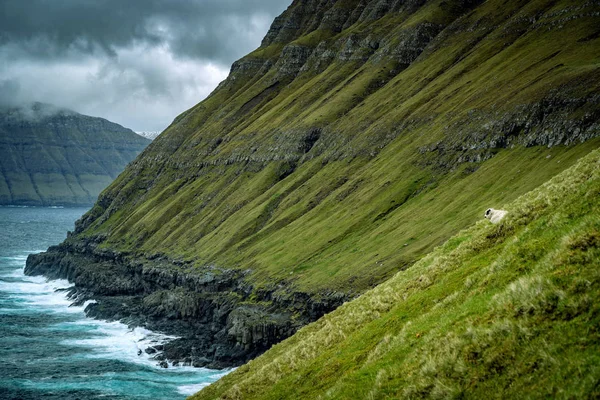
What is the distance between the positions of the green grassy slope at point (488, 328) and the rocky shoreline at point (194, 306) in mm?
63921

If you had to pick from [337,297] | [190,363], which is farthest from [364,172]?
[190,363]

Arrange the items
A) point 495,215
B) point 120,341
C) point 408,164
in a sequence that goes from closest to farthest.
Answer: point 495,215
point 120,341
point 408,164

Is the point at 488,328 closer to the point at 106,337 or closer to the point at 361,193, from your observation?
the point at 106,337

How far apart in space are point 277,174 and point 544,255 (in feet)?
553

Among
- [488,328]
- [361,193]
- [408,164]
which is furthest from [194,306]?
[488,328]

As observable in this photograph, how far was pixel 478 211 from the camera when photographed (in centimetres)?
9219

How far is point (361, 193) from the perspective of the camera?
136 meters

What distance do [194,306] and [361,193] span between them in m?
54.5

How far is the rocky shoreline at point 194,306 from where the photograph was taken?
90.9 m

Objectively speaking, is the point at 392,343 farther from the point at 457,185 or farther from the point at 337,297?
the point at 457,185

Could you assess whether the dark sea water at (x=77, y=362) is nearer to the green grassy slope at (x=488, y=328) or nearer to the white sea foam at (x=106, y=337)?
the white sea foam at (x=106, y=337)

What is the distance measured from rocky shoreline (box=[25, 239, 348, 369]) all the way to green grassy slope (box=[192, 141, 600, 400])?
63921 mm

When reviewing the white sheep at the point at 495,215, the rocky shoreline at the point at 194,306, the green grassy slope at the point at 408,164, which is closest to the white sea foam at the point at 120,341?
the rocky shoreline at the point at 194,306

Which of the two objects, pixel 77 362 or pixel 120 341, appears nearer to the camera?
pixel 77 362
